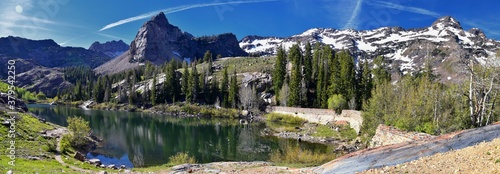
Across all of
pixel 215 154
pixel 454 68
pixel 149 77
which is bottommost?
pixel 215 154

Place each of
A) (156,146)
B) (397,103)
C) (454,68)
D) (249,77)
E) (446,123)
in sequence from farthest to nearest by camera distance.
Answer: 1. (249,77)
2. (156,146)
3. (397,103)
4. (446,123)
5. (454,68)

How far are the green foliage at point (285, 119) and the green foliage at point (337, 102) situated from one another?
31.2ft

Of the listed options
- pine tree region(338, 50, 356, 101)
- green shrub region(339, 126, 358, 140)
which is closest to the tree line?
pine tree region(338, 50, 356, 101)

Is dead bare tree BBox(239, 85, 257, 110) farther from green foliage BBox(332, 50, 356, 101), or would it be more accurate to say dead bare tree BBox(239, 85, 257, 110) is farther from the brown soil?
the brown soil

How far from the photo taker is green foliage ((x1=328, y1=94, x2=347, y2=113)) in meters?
84.2

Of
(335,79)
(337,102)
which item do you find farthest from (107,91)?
(337,102)

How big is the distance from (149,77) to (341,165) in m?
170

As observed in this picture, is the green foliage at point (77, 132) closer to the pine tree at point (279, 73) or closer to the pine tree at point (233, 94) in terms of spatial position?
the pine tree at point (279, 73)

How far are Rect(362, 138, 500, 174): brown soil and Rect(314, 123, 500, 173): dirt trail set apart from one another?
25.9 inches

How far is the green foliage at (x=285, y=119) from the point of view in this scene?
83375 millimetres

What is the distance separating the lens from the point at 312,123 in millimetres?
77312

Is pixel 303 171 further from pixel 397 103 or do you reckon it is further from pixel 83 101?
pixel 83 101

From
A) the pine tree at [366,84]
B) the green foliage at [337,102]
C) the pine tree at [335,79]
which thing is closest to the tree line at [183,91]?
the pine tree at [335,79]

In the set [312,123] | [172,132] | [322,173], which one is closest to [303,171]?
[322,173]
